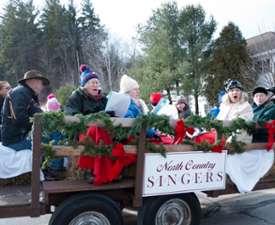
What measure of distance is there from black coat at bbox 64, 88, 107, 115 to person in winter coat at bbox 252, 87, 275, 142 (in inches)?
84.5

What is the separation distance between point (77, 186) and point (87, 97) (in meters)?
1.38

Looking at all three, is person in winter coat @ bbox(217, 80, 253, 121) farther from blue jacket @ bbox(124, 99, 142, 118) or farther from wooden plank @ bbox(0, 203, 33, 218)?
wooden plank @ bbox(0, 203, 33, 218)

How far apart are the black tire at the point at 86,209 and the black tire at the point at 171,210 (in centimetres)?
36

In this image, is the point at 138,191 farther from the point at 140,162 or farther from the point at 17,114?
the point at 17,114

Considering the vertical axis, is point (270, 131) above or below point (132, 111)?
below

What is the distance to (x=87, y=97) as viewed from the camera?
16.2 feet

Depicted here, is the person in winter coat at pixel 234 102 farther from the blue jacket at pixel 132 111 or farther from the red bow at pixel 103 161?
the red bow at pixel 103 161

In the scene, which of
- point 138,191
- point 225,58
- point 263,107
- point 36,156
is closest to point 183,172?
point 138,191

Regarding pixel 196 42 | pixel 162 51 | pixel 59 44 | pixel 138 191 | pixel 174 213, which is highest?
pixel 59 44

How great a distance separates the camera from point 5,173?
15.2ft

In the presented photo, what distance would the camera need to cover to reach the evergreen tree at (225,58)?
2938 cm

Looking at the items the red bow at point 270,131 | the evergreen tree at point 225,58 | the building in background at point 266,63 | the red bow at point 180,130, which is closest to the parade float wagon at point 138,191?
the red bow at point 180,130

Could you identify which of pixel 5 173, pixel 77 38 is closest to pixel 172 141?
pixel 5 173

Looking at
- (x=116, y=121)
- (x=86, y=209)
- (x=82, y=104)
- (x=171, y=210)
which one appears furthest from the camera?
(x=82, y=104)
